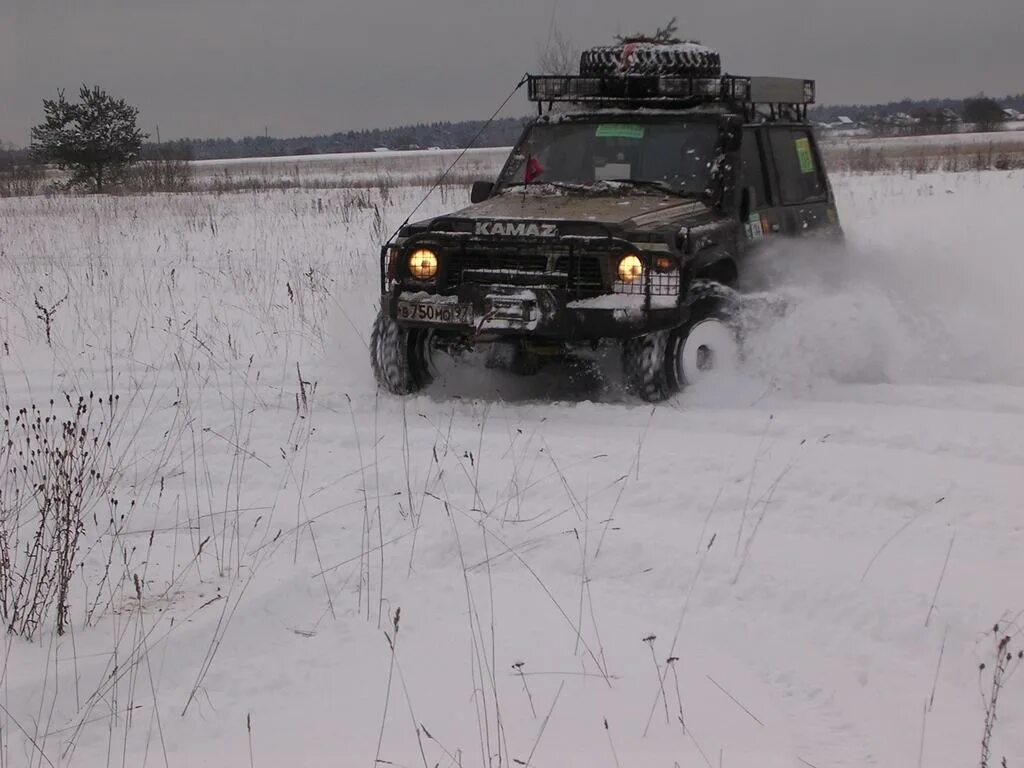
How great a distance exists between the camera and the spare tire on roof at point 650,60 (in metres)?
7.54

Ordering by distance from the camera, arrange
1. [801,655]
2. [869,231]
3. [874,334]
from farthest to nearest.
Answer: [869,231] → [874,334] → [801,655]

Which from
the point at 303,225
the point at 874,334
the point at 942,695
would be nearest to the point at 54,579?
the point at 942,695

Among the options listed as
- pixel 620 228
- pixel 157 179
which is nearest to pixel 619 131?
pixel 620 228

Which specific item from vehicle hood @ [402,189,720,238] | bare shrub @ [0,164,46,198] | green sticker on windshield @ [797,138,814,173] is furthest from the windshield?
bare shrub @ [0,164,46,198]

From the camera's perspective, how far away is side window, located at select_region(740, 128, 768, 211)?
712 centimetres

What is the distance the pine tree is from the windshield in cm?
3056

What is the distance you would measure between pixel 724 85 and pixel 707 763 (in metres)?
5.37

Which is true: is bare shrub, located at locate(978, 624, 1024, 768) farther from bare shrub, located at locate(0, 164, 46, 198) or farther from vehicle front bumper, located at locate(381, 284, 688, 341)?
bare shrub, located at locate(0, 164, 46, 198)

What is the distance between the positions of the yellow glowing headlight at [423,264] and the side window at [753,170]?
211 centimetres

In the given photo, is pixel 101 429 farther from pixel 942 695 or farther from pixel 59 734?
pixel 942 695

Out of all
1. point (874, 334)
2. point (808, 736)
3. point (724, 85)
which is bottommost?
point (808, 736)

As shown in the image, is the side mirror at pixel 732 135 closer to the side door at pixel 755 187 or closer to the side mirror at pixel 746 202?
the side door at pixel 755 187

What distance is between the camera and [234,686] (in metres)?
3.30

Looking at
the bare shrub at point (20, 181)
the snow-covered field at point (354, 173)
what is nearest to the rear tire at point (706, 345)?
the snow-covered field at point (354, 173)
